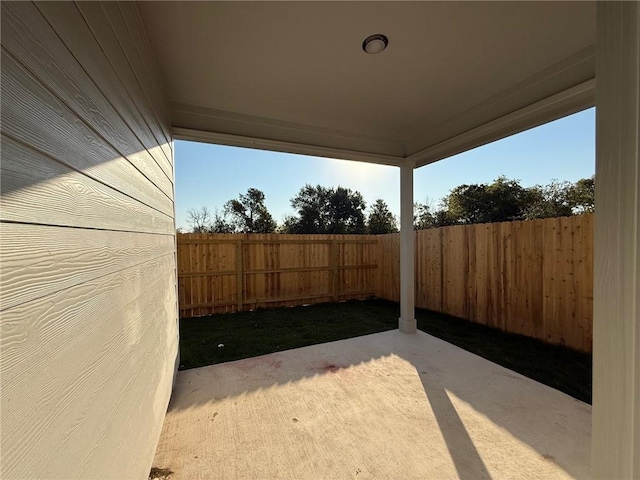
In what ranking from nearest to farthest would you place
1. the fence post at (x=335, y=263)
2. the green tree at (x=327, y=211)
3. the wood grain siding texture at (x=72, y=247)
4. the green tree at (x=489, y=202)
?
the wood grain siding texture at (x=72, y=247), the fence post at (x=335, y=263), the green tree at (x=489, y=202), the green tree at (x=327, y=211)

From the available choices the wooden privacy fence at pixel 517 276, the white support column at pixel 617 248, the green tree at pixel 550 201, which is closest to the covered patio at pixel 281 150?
the white support column at pixel 617 248

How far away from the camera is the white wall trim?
111 inches

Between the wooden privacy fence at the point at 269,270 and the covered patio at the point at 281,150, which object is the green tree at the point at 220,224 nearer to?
the wooden privacy fence at the point at 269,270

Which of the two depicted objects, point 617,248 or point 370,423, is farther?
point 370,423

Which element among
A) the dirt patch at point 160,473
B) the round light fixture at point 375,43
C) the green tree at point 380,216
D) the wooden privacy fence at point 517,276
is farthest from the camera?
the green tree at point 380,216

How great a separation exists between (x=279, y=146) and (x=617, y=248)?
9.99 feet

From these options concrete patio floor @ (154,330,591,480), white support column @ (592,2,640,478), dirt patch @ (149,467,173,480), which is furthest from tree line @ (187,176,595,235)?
dirt patch @ (149,467,173,480)

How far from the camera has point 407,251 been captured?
13.3 feet

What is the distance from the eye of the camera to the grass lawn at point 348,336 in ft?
9.23

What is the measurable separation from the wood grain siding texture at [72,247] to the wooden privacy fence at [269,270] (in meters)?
4.01

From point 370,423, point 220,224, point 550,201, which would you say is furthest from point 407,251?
point 220,224

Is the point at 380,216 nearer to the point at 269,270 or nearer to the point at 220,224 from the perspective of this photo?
the point at 220,224

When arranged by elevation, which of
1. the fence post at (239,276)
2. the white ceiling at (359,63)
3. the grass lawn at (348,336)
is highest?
the white ceiling at (359,63)

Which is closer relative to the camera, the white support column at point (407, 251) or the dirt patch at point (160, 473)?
the dirt patch at point (160, 473)
